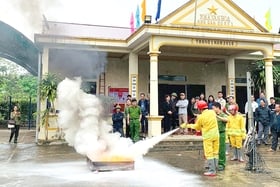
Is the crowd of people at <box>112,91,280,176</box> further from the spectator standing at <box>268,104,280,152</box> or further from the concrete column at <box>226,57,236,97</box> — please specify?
the concrete column at <box>226,57,236,97</box>

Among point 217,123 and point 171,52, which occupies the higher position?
point 171,52

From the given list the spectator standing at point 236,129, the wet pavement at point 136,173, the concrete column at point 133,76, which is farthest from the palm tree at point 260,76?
the spectator standing at point 236,129

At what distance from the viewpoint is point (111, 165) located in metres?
6.74

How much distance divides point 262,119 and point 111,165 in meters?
6.20

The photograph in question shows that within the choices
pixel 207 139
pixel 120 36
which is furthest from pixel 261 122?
pixel 120 36

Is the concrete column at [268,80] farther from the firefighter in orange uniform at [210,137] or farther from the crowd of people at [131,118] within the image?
the firefighter in orange uniform at [210,137]

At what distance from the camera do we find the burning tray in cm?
665

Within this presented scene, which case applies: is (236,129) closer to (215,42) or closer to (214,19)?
(215,42)

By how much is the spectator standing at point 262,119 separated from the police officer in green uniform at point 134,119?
3.99 metres

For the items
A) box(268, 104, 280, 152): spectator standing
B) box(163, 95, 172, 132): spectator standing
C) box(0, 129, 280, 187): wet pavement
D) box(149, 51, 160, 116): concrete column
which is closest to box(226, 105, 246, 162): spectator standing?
box(0, 129, 280, 187): wet pavement

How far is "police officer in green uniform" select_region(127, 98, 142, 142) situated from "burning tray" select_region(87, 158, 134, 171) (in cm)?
354

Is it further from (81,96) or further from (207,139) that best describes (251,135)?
(81,96)

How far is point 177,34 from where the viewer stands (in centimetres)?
1142

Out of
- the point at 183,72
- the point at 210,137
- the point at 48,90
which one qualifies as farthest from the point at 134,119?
the point at 183,72
